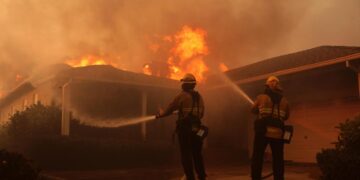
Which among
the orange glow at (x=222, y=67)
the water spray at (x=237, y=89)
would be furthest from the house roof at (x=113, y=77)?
the orange glow at (x=222, y=67)

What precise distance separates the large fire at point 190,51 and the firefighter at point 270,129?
9383mm

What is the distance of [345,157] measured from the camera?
606 centimetres

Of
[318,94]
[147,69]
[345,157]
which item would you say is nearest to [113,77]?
[147,69]

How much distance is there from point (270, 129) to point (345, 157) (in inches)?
48.9

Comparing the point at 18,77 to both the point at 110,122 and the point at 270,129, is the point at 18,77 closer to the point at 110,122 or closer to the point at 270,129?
the point at 110,122

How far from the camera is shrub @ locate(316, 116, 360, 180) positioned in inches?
234

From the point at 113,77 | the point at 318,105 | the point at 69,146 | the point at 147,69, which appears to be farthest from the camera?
the point at 147,69

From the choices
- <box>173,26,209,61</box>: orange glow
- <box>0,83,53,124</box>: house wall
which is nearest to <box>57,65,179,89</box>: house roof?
<box>173,26,209,61</box>: orange glow

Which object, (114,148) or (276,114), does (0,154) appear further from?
(114,148)

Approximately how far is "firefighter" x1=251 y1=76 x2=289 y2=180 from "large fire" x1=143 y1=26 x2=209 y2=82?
30.8ft

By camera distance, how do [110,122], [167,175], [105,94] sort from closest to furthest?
1. [167,175]
2. [105,94]
3. [110,122]

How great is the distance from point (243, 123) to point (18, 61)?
15229 mm

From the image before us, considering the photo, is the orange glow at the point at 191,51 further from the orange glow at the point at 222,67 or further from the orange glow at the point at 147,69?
the orange glow at the point at 147,69

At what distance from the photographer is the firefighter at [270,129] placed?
5840 mm
